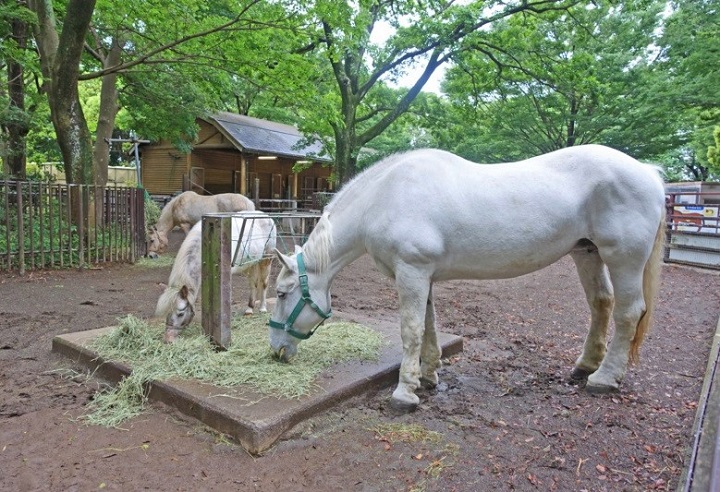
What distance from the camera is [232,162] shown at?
1955 centimetres

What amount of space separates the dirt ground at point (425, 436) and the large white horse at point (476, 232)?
1.10ft

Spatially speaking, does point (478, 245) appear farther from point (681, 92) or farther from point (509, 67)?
point (681, 92)

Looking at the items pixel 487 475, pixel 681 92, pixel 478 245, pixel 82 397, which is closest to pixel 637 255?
pixel 478 245

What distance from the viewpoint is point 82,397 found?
2990 mm

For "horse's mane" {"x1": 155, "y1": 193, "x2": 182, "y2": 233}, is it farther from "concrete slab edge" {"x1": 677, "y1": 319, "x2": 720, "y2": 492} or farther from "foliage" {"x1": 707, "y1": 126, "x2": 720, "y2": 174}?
"foliage" {"x1": 707, "y1": 126, "x2": 720, "y2": 174}

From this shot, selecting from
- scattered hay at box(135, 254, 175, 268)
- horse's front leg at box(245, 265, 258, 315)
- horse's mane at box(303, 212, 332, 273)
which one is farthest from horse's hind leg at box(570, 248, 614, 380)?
scattered hay at box(135, 254, 175, 268)

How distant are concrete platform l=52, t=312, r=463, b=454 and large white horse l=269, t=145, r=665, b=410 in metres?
0.36

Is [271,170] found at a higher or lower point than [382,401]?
higher

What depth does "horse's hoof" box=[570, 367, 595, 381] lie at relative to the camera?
341 cm

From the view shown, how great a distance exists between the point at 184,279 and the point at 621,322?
3.26 meters

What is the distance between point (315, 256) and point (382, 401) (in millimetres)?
1093

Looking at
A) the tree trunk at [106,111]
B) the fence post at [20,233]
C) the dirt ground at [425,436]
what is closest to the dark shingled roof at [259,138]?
the tree trunk at [106,111]

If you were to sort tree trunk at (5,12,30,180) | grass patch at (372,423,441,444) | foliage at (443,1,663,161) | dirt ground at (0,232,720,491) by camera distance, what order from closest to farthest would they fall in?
dirt ground at (0,232,720,491)
grass patch at (372,423,441,444)
tree trunk at (5,12,30,180)
foliage at (443,1,663,161)

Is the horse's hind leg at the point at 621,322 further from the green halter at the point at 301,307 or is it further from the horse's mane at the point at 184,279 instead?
the horse's mane at the point at 184,279
